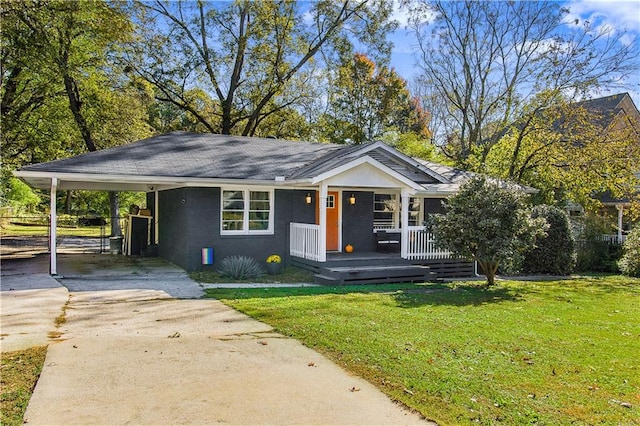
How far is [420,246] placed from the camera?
14641mm

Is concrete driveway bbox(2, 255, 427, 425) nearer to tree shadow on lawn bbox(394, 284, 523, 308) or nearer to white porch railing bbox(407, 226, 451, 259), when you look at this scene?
tree shadow on lawn bbox(394, 284, 523, 308)

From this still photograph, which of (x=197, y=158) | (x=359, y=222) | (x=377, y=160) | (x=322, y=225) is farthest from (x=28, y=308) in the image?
(x=359, y=222)

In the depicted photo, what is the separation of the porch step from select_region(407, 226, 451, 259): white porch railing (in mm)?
624

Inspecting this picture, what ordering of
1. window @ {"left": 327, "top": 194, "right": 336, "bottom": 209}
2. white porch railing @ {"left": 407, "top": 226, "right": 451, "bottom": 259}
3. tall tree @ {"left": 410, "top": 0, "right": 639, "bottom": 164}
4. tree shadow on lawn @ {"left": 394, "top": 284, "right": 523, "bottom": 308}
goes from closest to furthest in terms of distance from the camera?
1. tree shadow on lawn @ {"left": 394, "top": 284, "right": 523, "bottom": 308}
2. white porch railing @ {"left": 407, "top": 226, "right": 451, "bottom": 259}
3. window @ {"left": 327, "top": 194, "right": 336, "bottom": 209}
4. tall tree @ {"left": 410, "top": 0, "right": 639, "bottom": 164}

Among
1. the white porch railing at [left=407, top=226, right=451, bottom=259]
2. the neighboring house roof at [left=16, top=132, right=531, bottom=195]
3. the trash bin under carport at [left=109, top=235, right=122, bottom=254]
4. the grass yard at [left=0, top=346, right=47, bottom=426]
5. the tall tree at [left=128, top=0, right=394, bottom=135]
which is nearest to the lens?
the grass yard at [left=0, top=346, right=47, bottom=426]

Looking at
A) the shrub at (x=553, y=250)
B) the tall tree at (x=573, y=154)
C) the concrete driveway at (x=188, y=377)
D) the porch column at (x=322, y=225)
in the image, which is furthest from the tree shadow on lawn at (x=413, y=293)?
the tall tree at (x=573, y=154)

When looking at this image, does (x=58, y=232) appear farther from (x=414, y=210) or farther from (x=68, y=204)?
(x=414, y=210)

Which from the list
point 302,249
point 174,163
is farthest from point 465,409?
point 174,163

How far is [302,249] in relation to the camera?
1378 cm

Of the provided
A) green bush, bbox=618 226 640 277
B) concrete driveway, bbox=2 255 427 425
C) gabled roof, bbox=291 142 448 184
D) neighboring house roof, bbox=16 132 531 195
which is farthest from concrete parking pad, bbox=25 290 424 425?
green bush, bbox=618 226 640 277

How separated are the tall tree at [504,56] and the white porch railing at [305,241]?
41.9ft

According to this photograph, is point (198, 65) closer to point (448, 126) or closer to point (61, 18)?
point (61, 18)

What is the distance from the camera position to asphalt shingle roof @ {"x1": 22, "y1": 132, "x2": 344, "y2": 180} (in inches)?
465

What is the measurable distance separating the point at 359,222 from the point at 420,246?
2.40m
